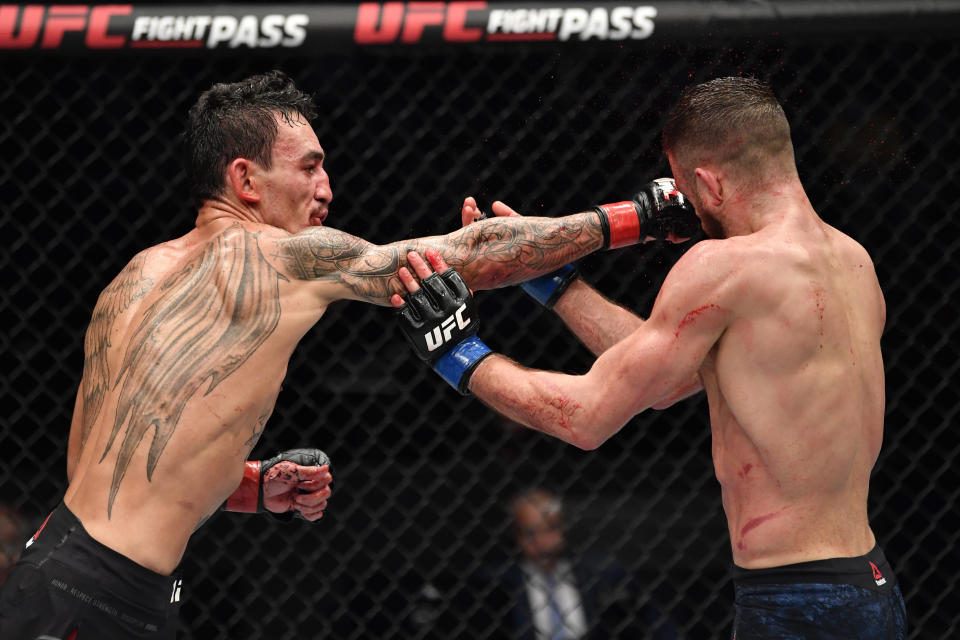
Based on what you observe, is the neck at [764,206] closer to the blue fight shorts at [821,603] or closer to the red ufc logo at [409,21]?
the blue fight shorts at [821,603]

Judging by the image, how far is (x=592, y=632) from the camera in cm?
337

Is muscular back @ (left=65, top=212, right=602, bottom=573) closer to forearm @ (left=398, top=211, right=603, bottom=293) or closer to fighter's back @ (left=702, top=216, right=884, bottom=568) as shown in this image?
forearm @ (left=398, top=211, right=603, bottom=293)

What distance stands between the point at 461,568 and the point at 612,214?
2081 millimetres

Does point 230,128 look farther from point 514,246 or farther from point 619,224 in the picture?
point 619,224

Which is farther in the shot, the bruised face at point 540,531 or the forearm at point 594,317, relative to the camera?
the bruised face at point 540,531

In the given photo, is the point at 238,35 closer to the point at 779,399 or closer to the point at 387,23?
the point at 387,23

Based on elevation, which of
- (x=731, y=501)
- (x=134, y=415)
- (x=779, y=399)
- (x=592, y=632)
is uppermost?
(x=134, y=415)

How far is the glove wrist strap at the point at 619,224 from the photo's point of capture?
78.7 inches

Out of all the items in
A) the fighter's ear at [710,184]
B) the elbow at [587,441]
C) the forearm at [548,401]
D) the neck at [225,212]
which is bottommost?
the elbow at [587,441]

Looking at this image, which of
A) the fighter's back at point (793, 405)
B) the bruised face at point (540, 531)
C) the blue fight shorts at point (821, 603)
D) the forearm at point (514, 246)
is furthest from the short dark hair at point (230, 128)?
the bruised face at point (540, 531)

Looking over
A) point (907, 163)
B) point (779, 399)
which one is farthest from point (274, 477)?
point (907, 163)

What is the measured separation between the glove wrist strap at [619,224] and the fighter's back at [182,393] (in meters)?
0.62

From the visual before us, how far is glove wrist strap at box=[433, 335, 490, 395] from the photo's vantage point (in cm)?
183

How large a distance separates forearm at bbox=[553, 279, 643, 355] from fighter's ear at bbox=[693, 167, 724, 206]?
36 cm
